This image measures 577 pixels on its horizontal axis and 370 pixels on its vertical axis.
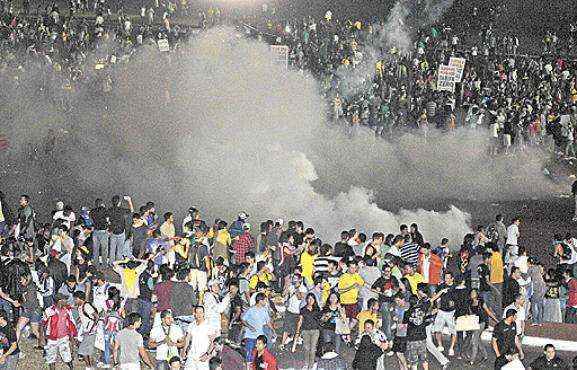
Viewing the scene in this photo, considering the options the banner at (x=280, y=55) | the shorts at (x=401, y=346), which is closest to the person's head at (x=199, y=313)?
the shorts at (x=401, y=346)

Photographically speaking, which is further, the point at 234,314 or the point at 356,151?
the point at 356,151

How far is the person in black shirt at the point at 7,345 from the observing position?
12008 millimetres

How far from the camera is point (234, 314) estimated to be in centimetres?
1288

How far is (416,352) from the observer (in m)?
12.8

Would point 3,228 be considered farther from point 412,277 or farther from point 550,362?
point 550,362

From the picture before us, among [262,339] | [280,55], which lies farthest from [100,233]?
[280,55]

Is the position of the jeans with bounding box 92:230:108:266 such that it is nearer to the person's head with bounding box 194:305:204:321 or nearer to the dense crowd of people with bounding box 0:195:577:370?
the dense crowd of people with bounding box 0:195:577:370

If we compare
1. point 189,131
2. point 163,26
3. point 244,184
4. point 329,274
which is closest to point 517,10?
point 163,26

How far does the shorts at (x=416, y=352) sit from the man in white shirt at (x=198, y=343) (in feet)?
7.35

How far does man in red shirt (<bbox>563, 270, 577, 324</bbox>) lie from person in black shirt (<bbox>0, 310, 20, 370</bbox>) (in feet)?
22.7

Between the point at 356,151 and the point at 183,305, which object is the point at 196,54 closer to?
the point at 356,151

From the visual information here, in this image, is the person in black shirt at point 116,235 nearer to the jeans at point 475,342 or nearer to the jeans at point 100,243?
the jeans at point 100,243

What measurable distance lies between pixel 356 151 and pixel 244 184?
22.6 feet

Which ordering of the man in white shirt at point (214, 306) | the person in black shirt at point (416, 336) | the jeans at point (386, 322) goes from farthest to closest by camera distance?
1. the jeans at point (386, 322)
2. the person in black shirt at point (416, 336)
3. the man in white shirt at point (214, 306)
